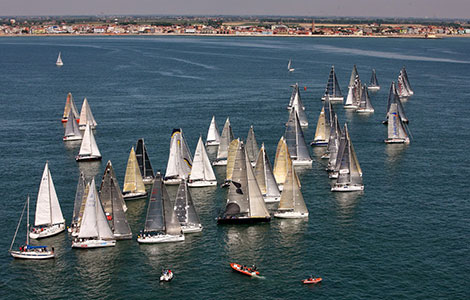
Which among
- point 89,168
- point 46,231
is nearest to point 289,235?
point 46,231

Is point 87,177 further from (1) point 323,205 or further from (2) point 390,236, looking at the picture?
(2) point 390,236

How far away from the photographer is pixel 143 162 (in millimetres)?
96125

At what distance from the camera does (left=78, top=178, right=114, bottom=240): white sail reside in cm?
7319

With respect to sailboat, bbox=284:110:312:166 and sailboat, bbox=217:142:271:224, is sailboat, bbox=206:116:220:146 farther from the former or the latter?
sailboat, bbox=217:142:271:224

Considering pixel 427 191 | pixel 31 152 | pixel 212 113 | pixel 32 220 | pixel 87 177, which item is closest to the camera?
pixel 32 220

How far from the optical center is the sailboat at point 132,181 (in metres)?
90.3

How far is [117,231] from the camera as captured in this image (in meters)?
75.0

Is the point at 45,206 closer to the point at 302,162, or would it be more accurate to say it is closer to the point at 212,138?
the point at 302,162

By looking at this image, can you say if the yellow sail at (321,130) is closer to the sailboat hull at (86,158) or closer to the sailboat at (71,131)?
the sailboat hull at (86,158)

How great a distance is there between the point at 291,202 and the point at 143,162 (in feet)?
90.7

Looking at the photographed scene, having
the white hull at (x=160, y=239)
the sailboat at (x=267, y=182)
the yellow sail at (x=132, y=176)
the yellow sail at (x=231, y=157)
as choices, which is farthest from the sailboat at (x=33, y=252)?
the yellow sail at (x=231, y=157)

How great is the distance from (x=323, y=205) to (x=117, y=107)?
97190 mm

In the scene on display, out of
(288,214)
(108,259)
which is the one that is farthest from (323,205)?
(108,259)

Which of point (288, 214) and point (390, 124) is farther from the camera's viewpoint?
point (390, 124)
